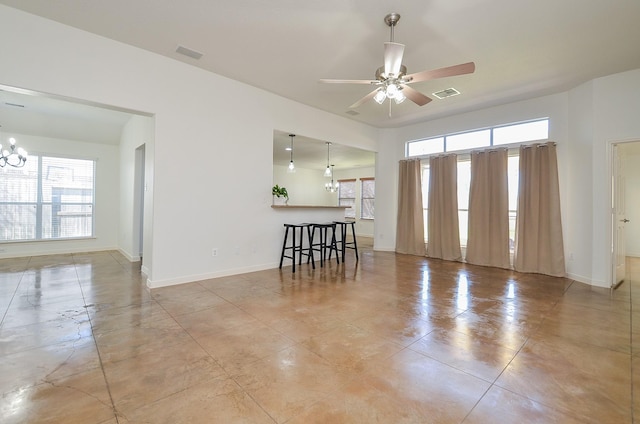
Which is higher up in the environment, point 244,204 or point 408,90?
point 408,90

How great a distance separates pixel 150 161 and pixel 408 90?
3438 millimetres

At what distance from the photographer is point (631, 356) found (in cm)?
210

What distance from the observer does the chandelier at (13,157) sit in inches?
201

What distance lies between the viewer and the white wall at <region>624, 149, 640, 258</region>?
6.28 metres

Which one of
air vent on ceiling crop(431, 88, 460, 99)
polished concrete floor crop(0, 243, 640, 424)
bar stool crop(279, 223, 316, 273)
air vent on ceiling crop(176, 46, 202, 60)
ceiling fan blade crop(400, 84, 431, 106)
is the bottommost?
polished concrete floor crop(0, 243, 640, 424)

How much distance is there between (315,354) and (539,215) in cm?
470

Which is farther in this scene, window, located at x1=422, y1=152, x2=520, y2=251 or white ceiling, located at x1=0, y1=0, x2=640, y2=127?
window, located at x1=422, y1=152, x2=520, y2=251

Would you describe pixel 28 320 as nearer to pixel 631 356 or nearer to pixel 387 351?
pixel 387 351

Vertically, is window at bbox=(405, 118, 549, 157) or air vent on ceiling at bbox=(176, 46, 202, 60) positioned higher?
air vent on ceiling at bbox=(176, 46, 202, 60)

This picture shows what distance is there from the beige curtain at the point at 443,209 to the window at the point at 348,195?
4.67 metres

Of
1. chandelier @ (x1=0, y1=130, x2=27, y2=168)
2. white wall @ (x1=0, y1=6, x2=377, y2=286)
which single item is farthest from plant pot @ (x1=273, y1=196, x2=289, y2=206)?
chandelier @ (x1=0, y1=130, x2=27, y2=168)

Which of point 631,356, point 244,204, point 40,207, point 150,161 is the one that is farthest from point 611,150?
point 40,207

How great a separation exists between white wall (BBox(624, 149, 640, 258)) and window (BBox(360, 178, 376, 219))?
6.43 m

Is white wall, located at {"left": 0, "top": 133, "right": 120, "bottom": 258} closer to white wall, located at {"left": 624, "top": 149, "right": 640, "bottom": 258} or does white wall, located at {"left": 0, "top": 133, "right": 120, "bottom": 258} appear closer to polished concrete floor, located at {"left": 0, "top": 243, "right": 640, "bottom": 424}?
polished concrete floor, located at {"left": 0, "top": 243, "right": 640, "bottom": 424}
